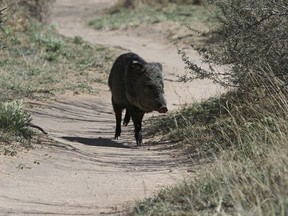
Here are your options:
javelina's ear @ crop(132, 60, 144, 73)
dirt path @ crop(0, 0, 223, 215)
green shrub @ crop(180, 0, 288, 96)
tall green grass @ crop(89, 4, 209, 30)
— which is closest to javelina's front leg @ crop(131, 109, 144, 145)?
dirt path @ crop(0, 0, 223, 215)

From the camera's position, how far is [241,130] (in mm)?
9359

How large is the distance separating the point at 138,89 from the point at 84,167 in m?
2.36

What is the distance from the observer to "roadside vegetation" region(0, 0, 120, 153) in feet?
46.8

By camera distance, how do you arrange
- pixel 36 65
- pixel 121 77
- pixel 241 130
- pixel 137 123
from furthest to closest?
pixel 36 65, pixel 121 77, pixel 137 123, pixel 241 130

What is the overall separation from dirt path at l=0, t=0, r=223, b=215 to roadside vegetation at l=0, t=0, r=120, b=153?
1.86 ft

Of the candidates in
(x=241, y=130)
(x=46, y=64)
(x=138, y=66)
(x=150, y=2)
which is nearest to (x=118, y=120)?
(x=138, y=66)

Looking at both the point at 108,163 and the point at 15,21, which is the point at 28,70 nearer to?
the point at 15,21

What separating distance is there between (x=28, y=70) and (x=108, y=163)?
7.98 metres

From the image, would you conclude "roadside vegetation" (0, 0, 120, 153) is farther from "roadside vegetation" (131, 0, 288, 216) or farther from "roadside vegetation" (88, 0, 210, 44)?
"roadside vegetation" (88, 0, 210, 44)

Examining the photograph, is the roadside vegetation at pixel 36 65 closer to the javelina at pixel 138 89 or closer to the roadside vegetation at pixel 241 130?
the javelina at pixel 138 89

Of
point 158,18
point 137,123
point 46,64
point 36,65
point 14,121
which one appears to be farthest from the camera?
point 158,18

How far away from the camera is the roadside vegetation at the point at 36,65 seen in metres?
14.3

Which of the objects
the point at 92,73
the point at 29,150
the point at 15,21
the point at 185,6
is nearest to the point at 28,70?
the point at 92,73

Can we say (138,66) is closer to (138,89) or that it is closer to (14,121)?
(138,89)
